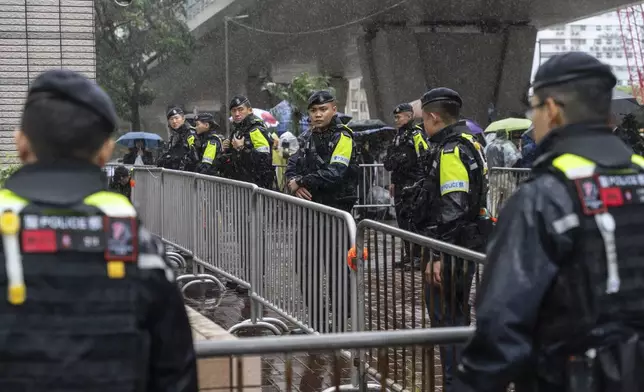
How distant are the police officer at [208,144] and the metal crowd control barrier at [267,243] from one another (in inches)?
23.8

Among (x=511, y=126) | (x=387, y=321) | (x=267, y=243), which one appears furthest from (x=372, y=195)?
(x=387, y=321)

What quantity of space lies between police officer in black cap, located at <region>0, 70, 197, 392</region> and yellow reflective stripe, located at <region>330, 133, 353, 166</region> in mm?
5611

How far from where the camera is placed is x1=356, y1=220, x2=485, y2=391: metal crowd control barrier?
185 inches

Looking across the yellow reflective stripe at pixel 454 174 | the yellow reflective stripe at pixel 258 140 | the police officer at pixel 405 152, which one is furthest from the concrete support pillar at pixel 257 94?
the yellow reflective stripe at pixel 454 174

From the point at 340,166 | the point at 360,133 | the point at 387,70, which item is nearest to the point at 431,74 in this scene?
the point at 387,70

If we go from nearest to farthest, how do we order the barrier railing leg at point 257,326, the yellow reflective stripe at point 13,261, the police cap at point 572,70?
the yellow reflective stripe at point 13,261 < the police cap at point 572,70 < the barrier railing leg at point 257,326

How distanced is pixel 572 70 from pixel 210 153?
400 inches

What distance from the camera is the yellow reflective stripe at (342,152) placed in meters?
7.94

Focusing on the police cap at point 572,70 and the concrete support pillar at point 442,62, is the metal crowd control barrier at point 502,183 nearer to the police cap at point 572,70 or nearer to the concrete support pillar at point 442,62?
the police cap at point 572,70

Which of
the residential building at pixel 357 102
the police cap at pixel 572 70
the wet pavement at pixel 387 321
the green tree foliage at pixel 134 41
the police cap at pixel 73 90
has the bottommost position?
the wet pavement at pixel 387 321

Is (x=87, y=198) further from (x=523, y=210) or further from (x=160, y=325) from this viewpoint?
(x=523, y=210)

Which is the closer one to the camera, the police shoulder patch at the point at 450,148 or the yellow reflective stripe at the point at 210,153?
the police shoulder patch at the point at 450,148

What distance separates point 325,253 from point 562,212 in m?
4.39

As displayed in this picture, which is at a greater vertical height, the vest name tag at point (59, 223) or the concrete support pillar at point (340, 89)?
the concrete support pillar at point (340, 89)
